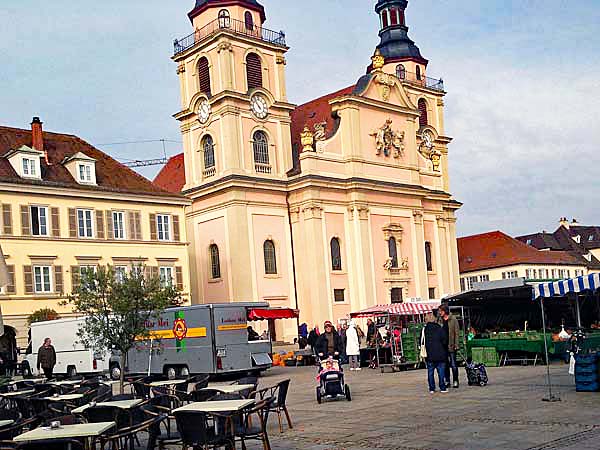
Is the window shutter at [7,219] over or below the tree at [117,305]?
over

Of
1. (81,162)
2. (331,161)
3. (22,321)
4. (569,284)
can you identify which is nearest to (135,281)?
(569,284)

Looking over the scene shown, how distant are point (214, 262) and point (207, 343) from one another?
67.6ft

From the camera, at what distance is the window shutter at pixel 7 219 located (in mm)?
36469

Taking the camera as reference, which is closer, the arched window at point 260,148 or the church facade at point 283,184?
the church facade at point 283,184

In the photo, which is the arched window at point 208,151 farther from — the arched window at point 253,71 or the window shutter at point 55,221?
the window shutter at point 55,221

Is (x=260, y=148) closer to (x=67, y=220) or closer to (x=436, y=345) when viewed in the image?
(x=67, y=220)

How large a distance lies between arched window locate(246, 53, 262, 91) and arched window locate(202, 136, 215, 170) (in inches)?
152

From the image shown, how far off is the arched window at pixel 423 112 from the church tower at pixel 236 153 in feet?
47.6

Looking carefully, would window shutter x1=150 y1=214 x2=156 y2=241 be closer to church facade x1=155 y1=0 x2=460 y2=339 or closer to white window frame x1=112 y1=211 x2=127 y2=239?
white window frame x1=112 y1=211 x2=127 y2=239

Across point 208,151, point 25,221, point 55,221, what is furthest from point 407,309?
point 208,151

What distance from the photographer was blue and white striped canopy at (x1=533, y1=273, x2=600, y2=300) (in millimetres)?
16705

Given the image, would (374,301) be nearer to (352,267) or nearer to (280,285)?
(352,267)

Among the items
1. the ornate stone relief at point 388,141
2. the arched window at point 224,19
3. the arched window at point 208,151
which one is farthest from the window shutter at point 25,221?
the ornate stone relief at point 388,141

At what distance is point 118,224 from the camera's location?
40.5 meters
